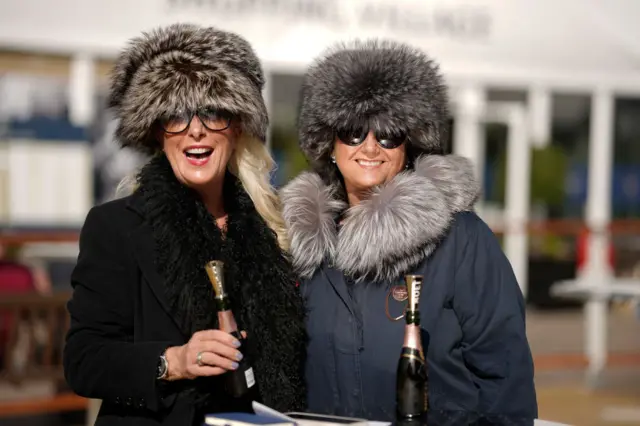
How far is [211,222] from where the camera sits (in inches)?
109

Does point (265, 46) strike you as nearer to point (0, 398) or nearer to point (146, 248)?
point (0, 398)

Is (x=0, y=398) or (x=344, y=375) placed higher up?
(x=344, y=375)

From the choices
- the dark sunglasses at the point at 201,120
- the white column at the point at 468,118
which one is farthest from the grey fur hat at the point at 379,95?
the white column at the point at 468,118

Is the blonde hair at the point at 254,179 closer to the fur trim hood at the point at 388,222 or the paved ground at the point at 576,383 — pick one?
the fur trim hood at the point at 388,222

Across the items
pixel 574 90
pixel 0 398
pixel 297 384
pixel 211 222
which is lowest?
pixel 0 398

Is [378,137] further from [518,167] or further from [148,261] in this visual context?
[518,167]

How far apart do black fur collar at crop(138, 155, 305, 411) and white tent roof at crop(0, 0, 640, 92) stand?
4.21 m

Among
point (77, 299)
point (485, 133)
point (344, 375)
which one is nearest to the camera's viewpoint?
point (77, 299)

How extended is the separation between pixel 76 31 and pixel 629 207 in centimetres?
641

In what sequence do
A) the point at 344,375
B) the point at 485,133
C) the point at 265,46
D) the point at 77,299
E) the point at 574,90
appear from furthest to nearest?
the point at 485,133, the point at 574,90, the point at 265,46, the point at 344,375, the point at 77,299

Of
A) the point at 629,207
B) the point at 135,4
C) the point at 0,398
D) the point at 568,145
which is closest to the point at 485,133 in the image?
the point at 568,145

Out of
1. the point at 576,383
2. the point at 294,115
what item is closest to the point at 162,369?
the point at 294,115

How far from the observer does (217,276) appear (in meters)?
2.43

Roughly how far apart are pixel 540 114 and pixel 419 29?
206 centimetres
